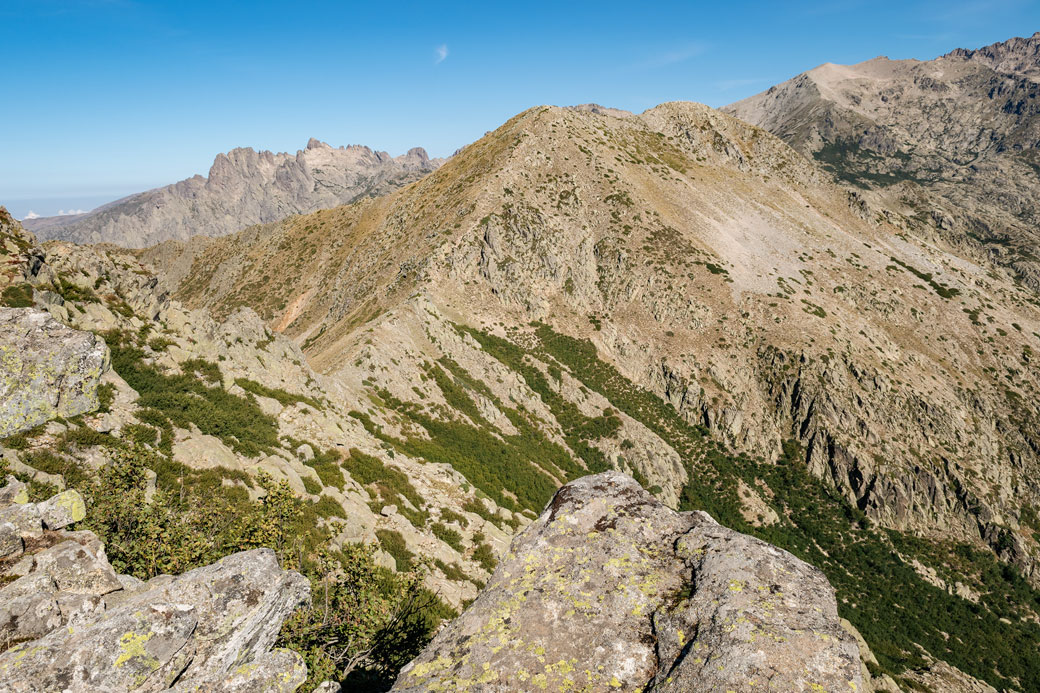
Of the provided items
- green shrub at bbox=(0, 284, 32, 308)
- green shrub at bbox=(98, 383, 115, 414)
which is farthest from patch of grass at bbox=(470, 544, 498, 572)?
→ green shrub at bbox=(0, 284, 32, 308)

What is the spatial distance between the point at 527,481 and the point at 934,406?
65.9 metres

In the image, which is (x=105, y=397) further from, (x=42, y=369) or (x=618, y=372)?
(x=618, y=372)

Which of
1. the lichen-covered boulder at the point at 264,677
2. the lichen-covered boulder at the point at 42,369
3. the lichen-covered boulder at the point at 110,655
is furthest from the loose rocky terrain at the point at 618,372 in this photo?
the lichen-covered boulder at the point at 110,655

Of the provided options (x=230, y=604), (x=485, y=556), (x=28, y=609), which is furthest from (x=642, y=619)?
(x=485, y=556)

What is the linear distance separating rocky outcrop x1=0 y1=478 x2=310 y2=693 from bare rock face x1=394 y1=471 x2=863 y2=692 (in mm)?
3096

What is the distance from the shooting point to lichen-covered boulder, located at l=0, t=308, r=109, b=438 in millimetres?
17156

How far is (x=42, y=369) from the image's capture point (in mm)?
18234

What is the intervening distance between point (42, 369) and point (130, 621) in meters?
16.8

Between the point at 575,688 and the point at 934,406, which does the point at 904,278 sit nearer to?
the point at 934,406

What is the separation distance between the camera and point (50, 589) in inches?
330

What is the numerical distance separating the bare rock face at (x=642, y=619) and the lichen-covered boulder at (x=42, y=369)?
63.7ft

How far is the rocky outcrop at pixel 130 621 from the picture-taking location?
7.17m

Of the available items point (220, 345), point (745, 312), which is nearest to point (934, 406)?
point (745, 312)

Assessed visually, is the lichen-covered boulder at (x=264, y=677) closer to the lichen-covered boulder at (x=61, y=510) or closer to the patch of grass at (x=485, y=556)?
the lichen-covered boulder at (x=61, y=510)
